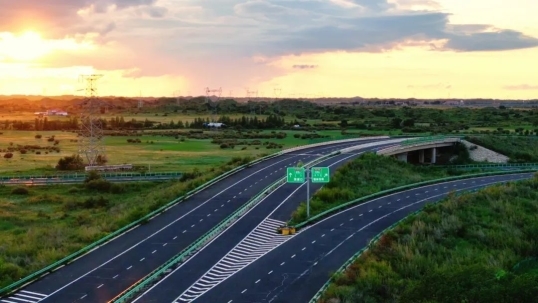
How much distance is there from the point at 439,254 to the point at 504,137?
339 ft

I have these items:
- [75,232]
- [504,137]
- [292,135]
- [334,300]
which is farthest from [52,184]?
[504,137]

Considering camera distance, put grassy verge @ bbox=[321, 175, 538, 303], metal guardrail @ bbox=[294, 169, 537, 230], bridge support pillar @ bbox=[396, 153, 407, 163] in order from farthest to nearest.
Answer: bridge support pillar @ bbox=[396, 153, 407, 163] → metal guardrail @ bbox=[294, 169, 537, 230] → grassy verge @ bbox=[321, 175, 538, 303]

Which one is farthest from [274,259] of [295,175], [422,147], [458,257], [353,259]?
[422,147]

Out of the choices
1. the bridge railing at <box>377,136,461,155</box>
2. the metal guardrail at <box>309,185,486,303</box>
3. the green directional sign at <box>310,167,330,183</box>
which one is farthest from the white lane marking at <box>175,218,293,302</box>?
the bridge railing at <box>377,136,461,155</box>

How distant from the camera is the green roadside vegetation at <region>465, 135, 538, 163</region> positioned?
129 m

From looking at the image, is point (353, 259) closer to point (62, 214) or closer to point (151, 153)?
point (62, 214)

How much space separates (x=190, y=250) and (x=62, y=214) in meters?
29.9

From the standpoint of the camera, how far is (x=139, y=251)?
50438 millimetres

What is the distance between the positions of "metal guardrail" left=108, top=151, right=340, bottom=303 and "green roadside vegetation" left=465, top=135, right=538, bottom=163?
2843 inches

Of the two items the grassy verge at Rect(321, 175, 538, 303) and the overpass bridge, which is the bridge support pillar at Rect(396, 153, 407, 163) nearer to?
the overpass bridge

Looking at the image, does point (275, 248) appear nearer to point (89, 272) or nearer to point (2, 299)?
point (89, 272)

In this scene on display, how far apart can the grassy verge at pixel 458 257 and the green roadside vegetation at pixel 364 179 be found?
10442 mm

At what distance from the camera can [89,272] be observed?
45.2 metres

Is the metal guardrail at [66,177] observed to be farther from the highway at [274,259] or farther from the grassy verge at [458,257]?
the grassy verge at [458,257]
